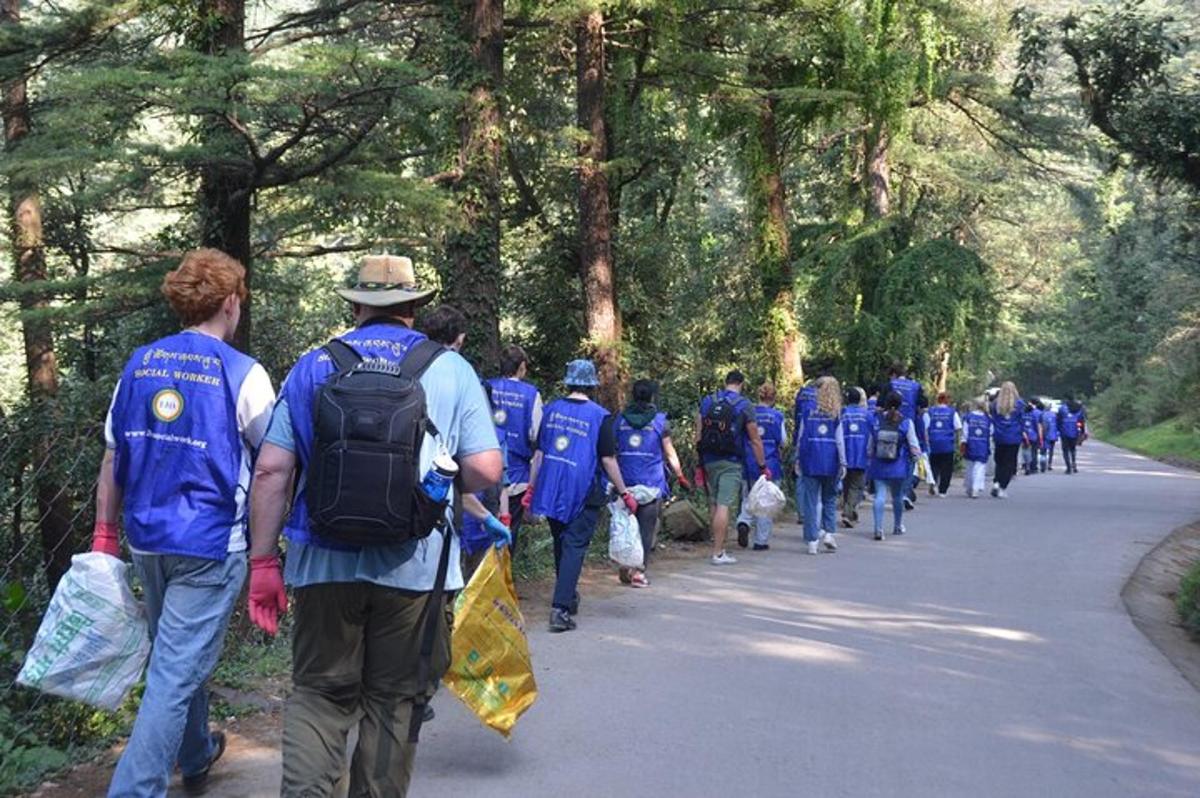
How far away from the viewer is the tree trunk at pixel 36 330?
21.5 ft

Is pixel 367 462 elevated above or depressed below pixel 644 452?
above

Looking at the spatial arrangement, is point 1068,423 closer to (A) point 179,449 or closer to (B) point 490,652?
(B) point 490,652

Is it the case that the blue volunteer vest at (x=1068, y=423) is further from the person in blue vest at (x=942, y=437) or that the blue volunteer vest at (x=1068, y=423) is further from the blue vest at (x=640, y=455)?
the blue vest at (x=640, y=455)

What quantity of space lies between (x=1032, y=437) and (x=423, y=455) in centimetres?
2618

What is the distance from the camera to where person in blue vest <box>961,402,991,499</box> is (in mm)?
19844

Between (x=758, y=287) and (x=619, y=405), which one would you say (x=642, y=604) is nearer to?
(x=619, y=405)

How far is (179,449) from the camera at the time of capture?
4246 mm

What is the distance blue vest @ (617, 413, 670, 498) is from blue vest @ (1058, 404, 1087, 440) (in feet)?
67.4

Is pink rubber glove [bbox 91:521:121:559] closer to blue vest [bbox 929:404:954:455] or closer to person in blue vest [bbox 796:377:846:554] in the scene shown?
person in blue vest [bbox 796:377:846:554]

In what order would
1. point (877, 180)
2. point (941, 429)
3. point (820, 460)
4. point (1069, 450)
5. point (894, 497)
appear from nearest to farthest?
point (820, 460), point (894, 497), point (941, 429), point (877, 180), point (1069, 450)

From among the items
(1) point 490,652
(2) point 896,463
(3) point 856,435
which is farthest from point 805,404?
(1) point 490,652

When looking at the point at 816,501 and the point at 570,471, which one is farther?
the point at 816,501

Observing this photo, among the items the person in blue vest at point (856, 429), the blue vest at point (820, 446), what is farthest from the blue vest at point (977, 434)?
the blue vest at point (820, 446)

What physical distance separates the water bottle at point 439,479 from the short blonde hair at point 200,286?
1.20 m
